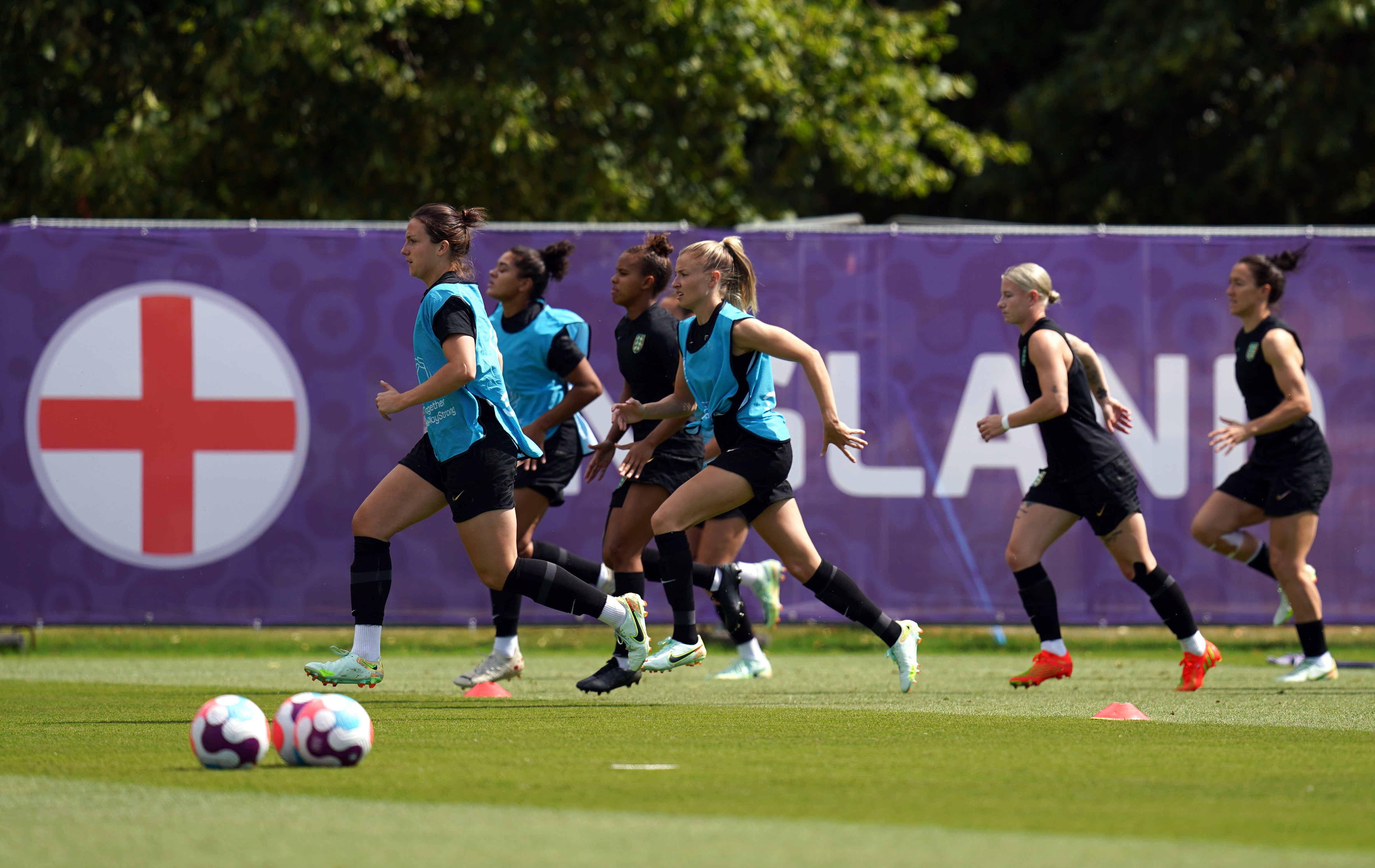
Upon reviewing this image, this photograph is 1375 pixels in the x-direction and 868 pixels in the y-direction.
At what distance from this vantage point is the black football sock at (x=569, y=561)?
9.09 m

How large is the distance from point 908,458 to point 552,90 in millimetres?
6439

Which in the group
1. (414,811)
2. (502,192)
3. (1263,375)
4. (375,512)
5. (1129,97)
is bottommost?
(414,811)

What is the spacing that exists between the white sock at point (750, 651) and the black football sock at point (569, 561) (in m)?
0.93

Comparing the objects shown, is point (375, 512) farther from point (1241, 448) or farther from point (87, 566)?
point (1241, 448)

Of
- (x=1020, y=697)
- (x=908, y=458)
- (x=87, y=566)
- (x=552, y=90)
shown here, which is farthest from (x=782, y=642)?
(x=552, y=90)

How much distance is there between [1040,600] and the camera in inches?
346

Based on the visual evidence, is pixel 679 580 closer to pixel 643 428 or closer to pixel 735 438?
pixel 735 438

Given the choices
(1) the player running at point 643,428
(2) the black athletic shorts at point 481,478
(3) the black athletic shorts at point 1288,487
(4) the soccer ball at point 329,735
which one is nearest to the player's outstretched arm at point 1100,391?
(3) the black athletic shorts at point 1288,487

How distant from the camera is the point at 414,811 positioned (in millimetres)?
4613

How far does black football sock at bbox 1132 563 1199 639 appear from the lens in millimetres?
8688

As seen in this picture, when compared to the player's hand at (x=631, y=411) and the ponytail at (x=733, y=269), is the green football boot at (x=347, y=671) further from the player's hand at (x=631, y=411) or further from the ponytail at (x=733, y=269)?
the ponytail at (x=733, y=269)

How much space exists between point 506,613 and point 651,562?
854mm

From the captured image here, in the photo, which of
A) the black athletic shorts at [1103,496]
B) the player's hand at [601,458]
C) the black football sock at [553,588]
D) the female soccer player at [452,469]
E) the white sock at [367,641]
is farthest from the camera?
the player's hand at [601,458]

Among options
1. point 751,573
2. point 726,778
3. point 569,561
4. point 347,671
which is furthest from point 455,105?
point 726,778
